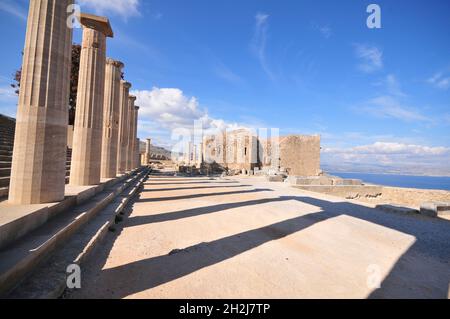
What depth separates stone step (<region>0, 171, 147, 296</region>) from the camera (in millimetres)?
2457

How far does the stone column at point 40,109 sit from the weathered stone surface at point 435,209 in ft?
37.2

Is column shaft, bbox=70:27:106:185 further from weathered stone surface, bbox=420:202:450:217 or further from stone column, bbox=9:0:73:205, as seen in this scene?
weathered stone surface, bbox=420:202:450:217

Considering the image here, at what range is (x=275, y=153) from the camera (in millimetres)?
34625

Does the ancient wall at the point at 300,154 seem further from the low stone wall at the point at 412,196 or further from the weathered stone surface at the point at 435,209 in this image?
the weathered stone surface at the point at 435,209

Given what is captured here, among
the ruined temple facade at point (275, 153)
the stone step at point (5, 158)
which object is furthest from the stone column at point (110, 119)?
the ruined temple facade at point (275, 153)

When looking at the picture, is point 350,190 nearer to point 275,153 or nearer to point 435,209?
point 435,209

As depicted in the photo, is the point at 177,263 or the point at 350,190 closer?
the point at 177,263

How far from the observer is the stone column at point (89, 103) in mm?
8273

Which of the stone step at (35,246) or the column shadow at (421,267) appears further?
the column shadow at (421,267)

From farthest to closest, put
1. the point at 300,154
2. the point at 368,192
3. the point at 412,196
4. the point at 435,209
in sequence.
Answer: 1. the point at 300,154
2. the point at 368,192
3. the point at 412,196
4. the point at 435,209

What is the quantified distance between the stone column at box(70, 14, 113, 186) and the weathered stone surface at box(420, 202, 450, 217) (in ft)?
38.8

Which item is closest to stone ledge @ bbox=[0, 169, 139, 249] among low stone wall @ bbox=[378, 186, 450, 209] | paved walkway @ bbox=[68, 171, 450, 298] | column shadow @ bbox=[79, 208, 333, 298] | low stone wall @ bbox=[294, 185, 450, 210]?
paved walkway @ bbox=[68, 171, 450, 298]

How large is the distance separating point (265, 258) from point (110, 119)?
35.2 ft

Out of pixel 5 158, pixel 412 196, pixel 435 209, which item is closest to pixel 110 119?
pixel 5 158
